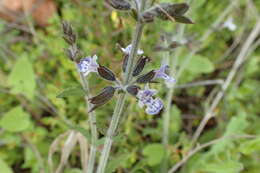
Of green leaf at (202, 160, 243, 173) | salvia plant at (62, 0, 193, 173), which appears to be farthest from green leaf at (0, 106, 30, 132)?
green leaf at (202, 160, 243, 173)

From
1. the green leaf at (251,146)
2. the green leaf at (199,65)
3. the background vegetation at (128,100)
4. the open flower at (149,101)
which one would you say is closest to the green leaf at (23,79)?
the background vegetation at (128,100)

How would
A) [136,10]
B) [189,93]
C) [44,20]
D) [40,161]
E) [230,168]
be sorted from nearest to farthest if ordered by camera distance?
1. [136,10]
2. [230,168]
3. [40,161]
4. [189,93]
5. [44,20]

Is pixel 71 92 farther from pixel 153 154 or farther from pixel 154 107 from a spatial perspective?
pixel 153 154

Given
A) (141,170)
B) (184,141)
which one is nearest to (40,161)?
(141,170)

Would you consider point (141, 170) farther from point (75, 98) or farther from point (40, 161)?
point (75, 98)

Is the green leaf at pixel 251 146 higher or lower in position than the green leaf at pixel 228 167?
higher

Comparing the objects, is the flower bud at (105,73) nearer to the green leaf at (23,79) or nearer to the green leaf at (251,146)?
the green leaf at (251,146)

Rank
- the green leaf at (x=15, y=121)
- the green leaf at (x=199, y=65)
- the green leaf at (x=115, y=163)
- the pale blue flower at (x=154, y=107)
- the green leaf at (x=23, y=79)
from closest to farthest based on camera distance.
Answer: the pale blue flower at (x=154, y=107), the green leaf at (x=115, y=163), the green leaf at (x=15, y=121), the green leaf at (x=23, y=79), the green leaf at (x=199, y=65)
